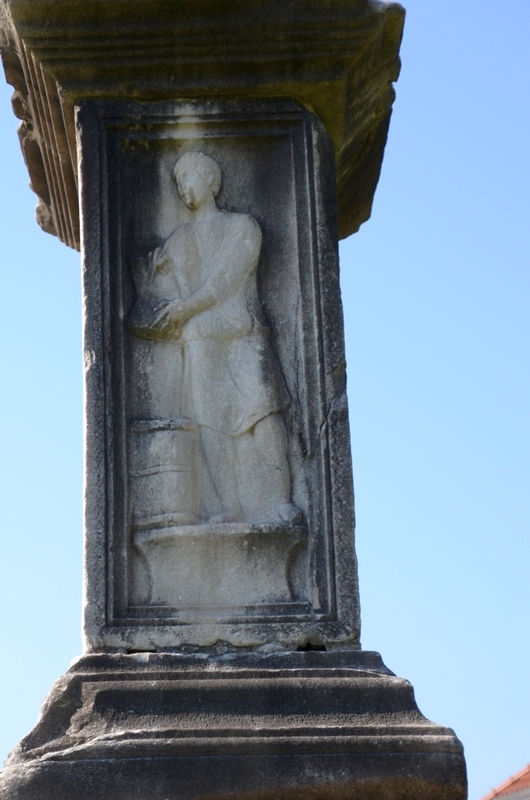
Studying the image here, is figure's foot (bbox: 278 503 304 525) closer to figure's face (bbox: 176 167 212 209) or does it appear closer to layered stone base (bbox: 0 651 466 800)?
layered stone base (bbox: 0 651 466 800)

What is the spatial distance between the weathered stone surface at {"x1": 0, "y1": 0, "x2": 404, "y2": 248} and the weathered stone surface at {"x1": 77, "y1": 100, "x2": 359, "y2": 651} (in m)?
0.10

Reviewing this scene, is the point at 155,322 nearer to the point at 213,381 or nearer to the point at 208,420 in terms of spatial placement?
the point at 213,381

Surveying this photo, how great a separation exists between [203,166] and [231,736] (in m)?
2.41

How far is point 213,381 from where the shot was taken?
5844mm

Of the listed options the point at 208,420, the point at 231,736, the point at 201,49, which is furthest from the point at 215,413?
the point at 201,49

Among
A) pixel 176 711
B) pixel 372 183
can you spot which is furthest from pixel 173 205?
pixel 176 711

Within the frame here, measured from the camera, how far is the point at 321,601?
5.62 m

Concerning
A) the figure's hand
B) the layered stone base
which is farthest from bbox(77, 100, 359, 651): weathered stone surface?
the layered stone base

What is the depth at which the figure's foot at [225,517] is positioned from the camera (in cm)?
570

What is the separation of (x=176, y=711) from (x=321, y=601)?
2.50 feet

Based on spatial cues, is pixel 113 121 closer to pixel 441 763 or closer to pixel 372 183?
pixel 372 183

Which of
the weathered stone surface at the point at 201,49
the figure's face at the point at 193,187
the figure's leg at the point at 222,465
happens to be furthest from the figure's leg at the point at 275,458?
the weathered stone surface at the point at 201,49

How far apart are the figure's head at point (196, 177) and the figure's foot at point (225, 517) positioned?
52.4 inches

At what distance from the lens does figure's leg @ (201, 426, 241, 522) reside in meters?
5.77
